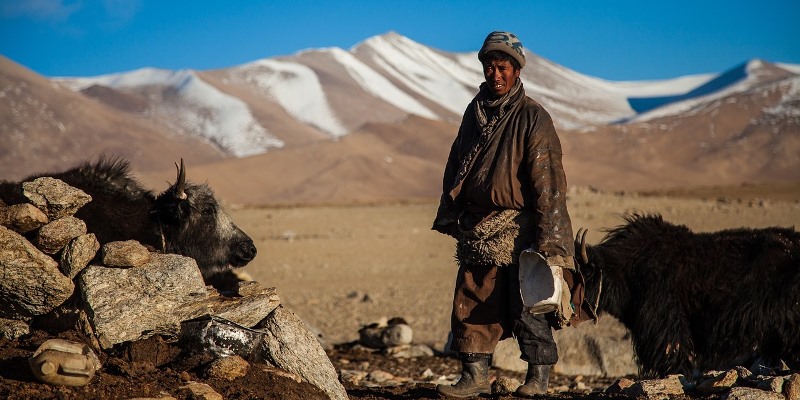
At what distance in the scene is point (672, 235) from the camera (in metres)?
6.70

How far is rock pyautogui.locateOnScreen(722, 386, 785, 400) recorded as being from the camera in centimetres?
466

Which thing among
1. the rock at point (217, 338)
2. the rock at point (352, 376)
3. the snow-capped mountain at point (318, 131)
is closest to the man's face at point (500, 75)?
the rock at point (217, 338)

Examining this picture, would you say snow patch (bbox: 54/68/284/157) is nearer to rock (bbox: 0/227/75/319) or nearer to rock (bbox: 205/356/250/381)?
rock (bbox: 0/227/75/319)

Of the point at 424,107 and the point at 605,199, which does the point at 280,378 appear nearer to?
the point at 605,199

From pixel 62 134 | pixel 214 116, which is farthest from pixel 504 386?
pixel 214 116

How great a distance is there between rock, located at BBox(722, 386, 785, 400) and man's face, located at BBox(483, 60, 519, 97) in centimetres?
189

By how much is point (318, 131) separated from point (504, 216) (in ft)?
270

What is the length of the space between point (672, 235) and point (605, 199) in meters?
19.2

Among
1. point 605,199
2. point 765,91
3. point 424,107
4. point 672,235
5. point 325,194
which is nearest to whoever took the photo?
point 672,235

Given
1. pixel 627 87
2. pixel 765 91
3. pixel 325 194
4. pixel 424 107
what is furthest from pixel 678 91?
pixel 325 194

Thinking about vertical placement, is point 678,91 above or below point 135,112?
above

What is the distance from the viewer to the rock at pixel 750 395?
4656 millimetres

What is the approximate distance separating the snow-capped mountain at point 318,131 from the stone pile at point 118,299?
148 feet

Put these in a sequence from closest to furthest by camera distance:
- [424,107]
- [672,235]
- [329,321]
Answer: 1. [672,235]
2. [329,321]
3. [424,107]
